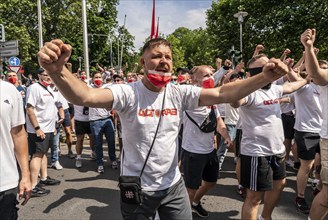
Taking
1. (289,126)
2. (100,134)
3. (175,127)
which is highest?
(175,127)

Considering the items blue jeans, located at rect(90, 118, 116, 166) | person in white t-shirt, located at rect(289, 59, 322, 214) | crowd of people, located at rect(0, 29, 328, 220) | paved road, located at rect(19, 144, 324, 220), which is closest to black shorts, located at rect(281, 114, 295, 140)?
paved road, located at rect(19, 144, 324, 220)

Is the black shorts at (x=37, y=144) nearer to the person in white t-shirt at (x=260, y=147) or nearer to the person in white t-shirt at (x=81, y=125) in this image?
the person in white t-shirt at (x=81, y=125)

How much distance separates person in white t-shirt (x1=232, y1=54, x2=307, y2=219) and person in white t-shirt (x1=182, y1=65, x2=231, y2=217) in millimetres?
388

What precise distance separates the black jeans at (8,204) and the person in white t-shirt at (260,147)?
2235mm

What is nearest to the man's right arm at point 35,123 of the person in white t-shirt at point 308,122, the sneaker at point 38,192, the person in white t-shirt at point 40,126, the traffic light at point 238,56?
the person in white t-shirt at point 40,126

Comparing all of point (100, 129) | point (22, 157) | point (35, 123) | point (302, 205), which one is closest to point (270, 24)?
point (100, 129)

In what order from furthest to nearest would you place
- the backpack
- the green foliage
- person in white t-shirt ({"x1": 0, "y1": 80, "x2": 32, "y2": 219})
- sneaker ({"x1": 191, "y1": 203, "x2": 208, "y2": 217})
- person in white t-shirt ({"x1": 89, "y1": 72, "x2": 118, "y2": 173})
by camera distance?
1. the green foliage
2. person in white t-shirt ({"x1": 89, "y1": 72, "x2": 118, "y2": 173})
3. sneaker ({"x1": 191, "y1": 203, "x2": 208, "y2": 217})
4. the backpack
5. person in white t-shirt ({"x1": 0, "y1": 80, "x2": 32, "y2": 219})

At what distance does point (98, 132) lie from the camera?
6391 mm

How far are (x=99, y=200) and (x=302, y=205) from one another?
294 cm

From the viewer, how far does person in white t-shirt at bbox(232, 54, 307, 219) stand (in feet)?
10.8

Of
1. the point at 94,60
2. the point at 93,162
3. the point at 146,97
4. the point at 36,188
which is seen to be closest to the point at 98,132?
the point at 93,162

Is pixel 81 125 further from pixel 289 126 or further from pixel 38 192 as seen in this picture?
pixel 289 126

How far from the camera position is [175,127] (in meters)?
2.35

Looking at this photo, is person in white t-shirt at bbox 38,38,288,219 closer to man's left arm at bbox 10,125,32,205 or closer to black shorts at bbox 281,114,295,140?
man's left arm at bbox 10,125,32,205
